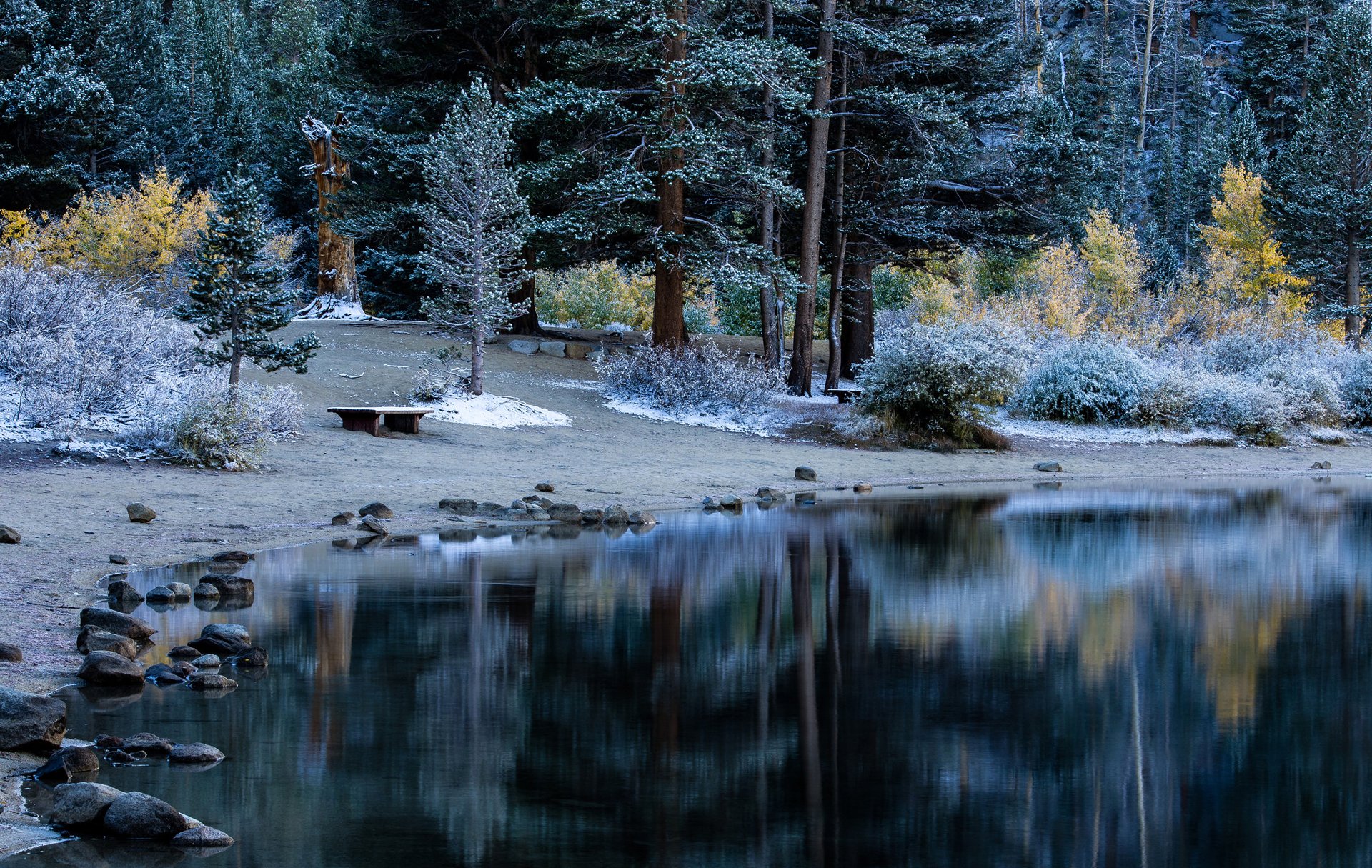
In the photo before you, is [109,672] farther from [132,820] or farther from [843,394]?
[843,394]

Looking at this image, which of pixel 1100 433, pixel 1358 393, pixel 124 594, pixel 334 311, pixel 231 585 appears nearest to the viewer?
pixel 124 594

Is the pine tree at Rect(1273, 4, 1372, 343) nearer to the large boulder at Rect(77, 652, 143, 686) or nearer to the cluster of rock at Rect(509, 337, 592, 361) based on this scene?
the cluster of rock at Rect(509, 337, 592, 361)

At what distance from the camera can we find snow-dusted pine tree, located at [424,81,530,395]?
1001 inches

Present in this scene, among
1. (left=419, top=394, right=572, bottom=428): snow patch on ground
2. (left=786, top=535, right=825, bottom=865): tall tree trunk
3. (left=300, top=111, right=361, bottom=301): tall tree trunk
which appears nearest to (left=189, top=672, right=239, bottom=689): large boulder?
(left=786, top=535, right=825, bottom=865): tall tree trunk

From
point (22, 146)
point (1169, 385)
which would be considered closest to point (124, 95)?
point (22, 146)

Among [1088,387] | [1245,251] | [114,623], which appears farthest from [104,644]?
[1245,251]

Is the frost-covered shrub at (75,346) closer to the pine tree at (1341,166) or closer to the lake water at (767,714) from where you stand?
the lake water at (767,714)

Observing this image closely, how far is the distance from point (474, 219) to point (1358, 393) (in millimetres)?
22100

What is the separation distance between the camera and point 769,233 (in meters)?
30.3

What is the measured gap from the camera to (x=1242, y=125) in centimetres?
5978

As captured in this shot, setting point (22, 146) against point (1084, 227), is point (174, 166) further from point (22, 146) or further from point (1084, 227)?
point (1084, 227)

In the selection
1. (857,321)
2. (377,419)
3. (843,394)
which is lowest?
(377,419)

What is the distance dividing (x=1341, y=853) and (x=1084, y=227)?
47.5 metres

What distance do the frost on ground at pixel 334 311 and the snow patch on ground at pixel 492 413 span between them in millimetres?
12120
